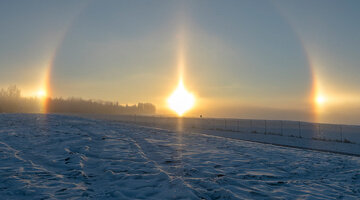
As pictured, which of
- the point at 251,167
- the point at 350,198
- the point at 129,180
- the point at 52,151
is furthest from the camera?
the point at 52,151

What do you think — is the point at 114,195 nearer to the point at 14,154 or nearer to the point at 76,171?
the point at 76,171

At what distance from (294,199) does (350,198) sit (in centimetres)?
170

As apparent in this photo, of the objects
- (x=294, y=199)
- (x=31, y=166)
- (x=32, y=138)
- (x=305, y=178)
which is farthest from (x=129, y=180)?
(x=32, y=138)

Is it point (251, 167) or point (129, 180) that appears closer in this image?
point (129, 180)

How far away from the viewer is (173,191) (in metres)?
6.88

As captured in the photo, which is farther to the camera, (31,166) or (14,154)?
(14,154)

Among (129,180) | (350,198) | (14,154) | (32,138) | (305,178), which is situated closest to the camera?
(350,198)

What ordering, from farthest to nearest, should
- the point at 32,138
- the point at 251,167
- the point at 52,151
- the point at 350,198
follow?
the point at 32,138 → the point at 52,151 → the point at 251,167 → the point at 350,198

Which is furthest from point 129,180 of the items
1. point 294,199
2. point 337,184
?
point 337,184

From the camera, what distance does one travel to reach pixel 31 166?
372 inches

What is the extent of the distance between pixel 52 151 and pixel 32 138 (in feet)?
17.0

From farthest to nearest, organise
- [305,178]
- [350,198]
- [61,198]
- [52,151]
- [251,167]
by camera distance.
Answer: [52,151]
[251,167]
[305,178]
[350,198]
[61,198]

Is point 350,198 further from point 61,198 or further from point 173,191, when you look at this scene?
point 61,198

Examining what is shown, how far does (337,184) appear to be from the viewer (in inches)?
322
